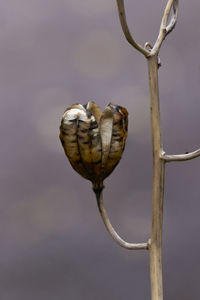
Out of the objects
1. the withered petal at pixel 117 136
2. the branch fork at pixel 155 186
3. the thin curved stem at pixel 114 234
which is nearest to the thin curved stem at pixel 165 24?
the branch fork at pixel 155 186

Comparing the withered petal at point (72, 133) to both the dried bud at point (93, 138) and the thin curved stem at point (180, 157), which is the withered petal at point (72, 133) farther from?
the thin curved stem at point (180, 157)

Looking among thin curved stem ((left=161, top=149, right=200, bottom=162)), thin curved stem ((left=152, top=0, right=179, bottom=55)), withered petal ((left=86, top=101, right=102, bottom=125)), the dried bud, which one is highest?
thin curved stem ((left=152, top=0, right=179, bottom=55))

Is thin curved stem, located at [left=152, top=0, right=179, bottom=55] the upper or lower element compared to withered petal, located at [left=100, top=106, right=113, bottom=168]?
upper

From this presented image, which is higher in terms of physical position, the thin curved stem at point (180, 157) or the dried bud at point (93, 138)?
the dried bud at point (93, 138)

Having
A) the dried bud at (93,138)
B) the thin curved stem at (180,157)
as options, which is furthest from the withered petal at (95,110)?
the thin curved stem at (180,157)

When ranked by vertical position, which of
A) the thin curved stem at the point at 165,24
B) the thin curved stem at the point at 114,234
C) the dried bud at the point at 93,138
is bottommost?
the thin curved stem at the point at 114,234

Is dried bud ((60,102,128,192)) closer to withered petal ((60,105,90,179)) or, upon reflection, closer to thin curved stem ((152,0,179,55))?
withered petal ((60,105,90,179))

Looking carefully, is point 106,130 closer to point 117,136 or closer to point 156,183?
point 117,136

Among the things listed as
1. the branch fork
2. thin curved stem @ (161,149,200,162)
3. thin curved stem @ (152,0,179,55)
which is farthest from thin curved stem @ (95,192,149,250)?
thin curved stem @ (152,0,179,55)
